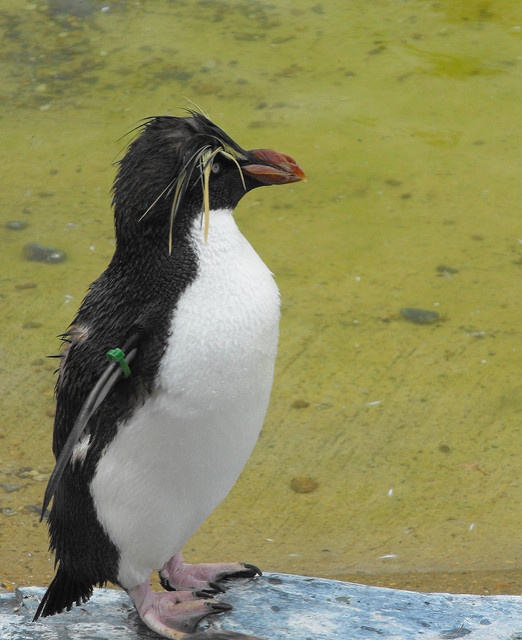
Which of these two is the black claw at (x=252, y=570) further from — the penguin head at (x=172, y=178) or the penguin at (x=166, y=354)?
the penguin head at (x=172, y=178)

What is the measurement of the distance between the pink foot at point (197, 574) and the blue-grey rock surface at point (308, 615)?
0.10 ft

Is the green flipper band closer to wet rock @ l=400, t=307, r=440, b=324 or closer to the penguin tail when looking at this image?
the penguin tail

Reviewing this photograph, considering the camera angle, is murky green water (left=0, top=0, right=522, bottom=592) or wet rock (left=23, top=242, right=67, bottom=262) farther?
wet rock (left=23, top=242, right=67, bottom=262)

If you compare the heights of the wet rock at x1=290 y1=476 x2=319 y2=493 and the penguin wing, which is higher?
the penguin wing

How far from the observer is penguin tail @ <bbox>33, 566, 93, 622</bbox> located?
2.27 meters

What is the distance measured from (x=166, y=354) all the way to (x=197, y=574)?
1.98 feet

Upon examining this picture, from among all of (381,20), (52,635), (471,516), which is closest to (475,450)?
(471,516)

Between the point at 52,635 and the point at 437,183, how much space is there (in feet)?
9.62

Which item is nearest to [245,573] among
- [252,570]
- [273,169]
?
[252,570]

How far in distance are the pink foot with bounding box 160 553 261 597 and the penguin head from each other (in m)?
0.72

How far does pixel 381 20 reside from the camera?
595 cm

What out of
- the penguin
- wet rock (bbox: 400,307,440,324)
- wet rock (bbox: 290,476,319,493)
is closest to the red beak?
the penguin

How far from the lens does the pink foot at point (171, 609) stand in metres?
2.22

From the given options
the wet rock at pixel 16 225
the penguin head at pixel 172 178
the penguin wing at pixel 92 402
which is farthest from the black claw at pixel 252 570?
the wet rock at pixel 16 225
